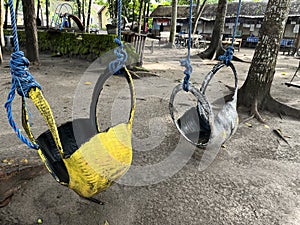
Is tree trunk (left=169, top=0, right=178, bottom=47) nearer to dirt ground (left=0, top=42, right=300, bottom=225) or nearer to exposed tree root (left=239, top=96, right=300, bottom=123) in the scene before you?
exposed tree root (left=239, top=96, right=300, bottom=123)

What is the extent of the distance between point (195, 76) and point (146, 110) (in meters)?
3.78

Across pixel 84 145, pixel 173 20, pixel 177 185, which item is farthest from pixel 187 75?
pixel 173 20

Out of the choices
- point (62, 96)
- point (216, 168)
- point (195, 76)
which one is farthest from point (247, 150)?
point (195, 76)

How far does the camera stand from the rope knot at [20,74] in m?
1.21

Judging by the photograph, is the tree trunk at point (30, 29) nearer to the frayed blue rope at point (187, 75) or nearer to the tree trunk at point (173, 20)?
the frayed blue rope at point (187, 75)

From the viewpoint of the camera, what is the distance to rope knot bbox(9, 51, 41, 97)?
47.8 inches

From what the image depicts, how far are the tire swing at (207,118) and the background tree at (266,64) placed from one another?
59.6 inches

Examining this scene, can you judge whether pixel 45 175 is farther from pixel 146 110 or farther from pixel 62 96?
pixel 62 96

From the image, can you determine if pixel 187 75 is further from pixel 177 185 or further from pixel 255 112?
pixel 255 112

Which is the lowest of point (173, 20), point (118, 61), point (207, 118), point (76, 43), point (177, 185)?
point (177, 185)

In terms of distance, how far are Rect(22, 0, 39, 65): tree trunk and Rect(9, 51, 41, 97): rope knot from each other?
6487 mm

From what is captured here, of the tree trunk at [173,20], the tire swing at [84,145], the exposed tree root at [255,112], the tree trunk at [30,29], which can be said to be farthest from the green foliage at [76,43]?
the tree trunk at [173,20]

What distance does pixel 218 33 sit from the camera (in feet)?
34.7

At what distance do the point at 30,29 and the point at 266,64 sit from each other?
6095 millimetres
